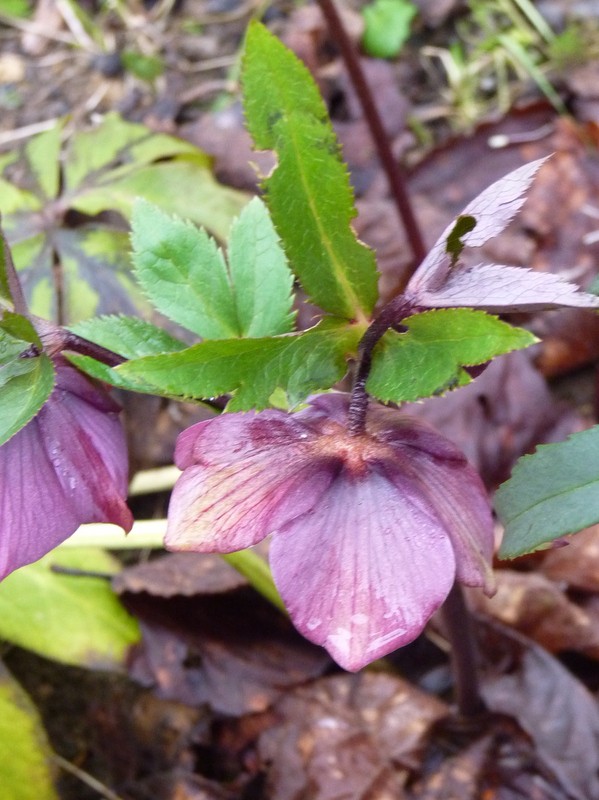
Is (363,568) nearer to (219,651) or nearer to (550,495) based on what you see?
(550,495)

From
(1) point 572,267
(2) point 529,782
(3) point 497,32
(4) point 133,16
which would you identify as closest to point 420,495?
(2) point 529,782

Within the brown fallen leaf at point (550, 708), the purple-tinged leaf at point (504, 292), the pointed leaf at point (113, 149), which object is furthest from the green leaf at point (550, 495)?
the pointed leaf at point (113, 149)

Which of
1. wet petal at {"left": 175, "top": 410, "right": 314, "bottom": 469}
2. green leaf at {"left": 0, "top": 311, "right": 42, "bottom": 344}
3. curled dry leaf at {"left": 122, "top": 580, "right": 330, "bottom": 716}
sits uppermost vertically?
green leaf at {"left": 0, "top": 311, "right": 42, "bottom": 344}

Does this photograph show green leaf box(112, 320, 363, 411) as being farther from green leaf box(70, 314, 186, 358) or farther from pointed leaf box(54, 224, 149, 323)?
pointed leaf box(54, 224, 149, 323)

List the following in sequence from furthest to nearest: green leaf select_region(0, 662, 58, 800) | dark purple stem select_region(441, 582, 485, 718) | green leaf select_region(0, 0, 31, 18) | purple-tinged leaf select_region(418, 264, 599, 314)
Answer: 1. green leaf select_region(0, 0, 31, 18)
2. green leaf select_region(0, 662, 58, 800)
3. dark purple stem select_region(441, 582, 485, 718)
4. purple-tinged leaf select_region(418, 264, 599, 314)

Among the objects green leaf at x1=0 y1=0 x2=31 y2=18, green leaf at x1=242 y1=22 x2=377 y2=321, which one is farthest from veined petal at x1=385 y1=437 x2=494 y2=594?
green leaf at x1=0 y1=0 x2=31 y2=18

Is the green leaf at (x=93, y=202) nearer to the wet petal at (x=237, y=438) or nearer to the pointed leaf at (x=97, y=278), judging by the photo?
the pointed leaf at (x=97, y=278)

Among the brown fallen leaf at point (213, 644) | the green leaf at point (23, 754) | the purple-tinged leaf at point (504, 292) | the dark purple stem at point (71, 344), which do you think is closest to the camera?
the purple-tinged leaf at point (504, 292)
